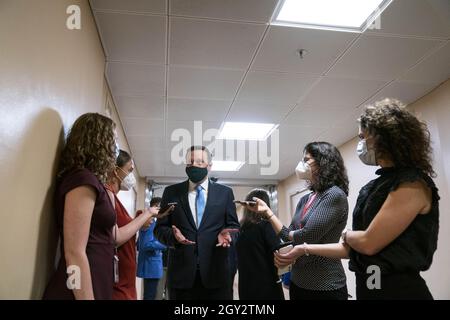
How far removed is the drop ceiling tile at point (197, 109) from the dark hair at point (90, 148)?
6.15 ft

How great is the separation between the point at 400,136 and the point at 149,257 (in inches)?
116

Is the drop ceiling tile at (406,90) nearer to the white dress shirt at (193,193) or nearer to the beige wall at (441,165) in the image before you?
the beige wall at (441,165)

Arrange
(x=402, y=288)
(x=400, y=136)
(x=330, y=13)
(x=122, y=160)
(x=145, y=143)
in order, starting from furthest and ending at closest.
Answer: (x=145, y=143) < (x=330, y=13) < (x=122, y=160) < (x=400, y=136) < (x=402, y=288)

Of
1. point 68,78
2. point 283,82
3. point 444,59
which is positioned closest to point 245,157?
point 283,82

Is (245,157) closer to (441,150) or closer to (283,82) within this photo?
(283,82)

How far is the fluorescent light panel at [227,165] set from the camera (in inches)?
219

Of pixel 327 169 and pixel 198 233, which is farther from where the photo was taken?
pixel 327 169

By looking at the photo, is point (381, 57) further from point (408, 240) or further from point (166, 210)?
point (166, 210)

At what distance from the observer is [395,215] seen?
1.10 metres

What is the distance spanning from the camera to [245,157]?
527 cm

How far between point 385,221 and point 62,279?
1140 millimetres

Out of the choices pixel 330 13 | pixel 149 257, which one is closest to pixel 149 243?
pixel 149 257

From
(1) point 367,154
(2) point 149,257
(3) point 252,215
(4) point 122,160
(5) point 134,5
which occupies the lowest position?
(2) point 149,257

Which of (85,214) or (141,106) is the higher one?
(141,106)
